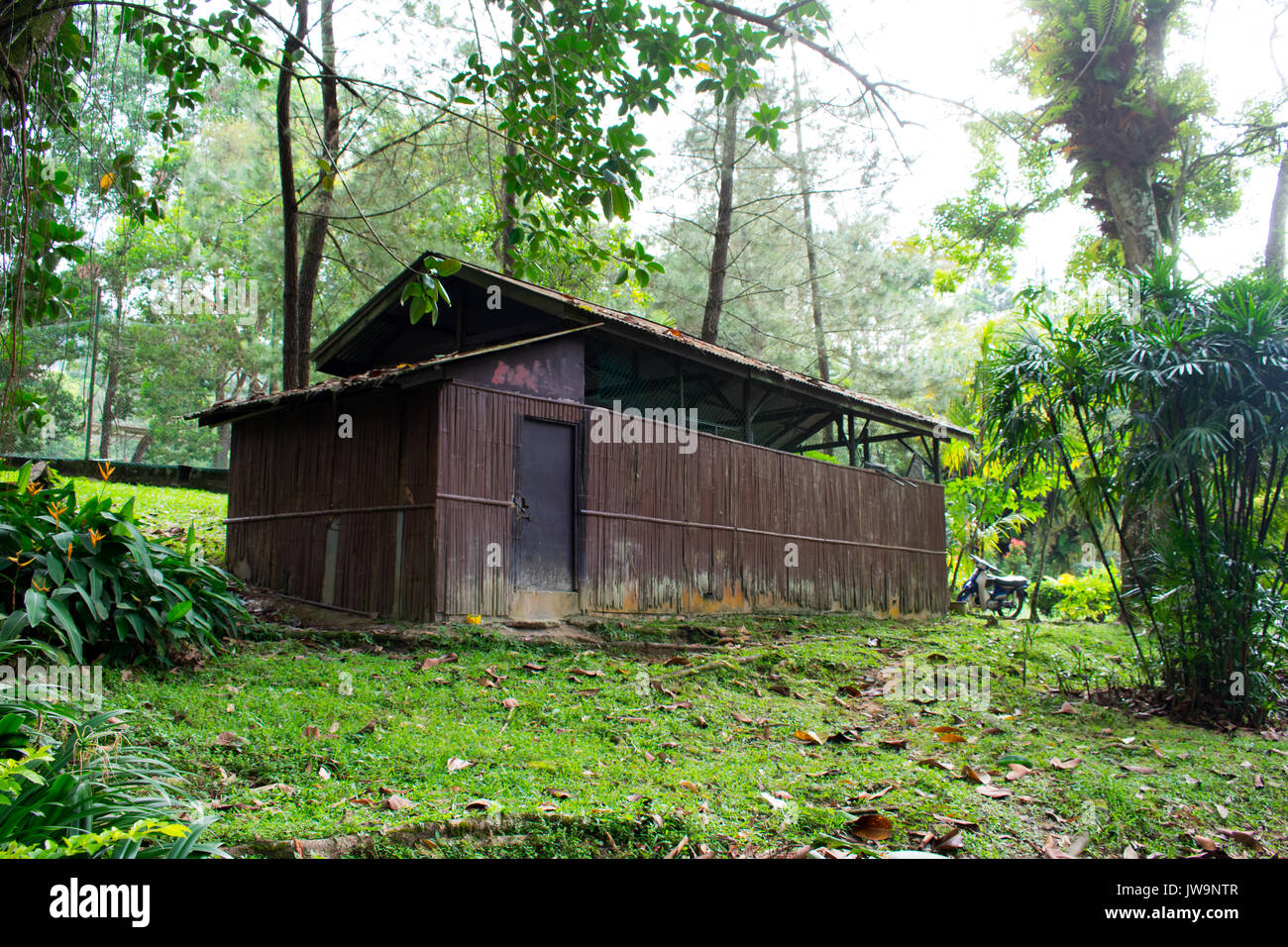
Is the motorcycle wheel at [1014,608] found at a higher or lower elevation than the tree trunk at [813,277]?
lower

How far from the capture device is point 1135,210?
12.6 metres

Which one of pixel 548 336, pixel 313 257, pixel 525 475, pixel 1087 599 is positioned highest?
pixel 313 257

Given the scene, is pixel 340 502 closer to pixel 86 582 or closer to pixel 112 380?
pixel 86 582

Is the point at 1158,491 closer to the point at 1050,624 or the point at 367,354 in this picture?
the point at 1050,624

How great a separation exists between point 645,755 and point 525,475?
5107mm

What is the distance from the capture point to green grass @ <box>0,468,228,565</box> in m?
12.9

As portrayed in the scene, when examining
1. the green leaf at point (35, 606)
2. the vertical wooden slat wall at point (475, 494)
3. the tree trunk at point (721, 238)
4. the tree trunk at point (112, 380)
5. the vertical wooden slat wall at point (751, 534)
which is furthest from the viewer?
the tree trunk at point (112, 380)

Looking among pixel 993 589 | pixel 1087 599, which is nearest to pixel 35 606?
pixel 993 589

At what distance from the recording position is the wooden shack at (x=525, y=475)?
9.24m

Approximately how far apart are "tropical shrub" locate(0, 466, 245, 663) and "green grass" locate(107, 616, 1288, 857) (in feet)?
1.24

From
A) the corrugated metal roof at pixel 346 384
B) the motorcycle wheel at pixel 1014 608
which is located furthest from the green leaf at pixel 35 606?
the motorcycle wheel at pixel 1014 608

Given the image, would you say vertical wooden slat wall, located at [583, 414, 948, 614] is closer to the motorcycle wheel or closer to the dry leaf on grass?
the motorcycle wheel

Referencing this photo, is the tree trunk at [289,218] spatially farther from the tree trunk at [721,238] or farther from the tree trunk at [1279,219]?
the tree trunk at [1279,219]

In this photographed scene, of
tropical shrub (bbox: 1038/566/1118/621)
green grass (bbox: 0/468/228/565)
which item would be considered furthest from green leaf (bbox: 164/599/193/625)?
tropical shrub (bbox: 1038/566/1118/621)
